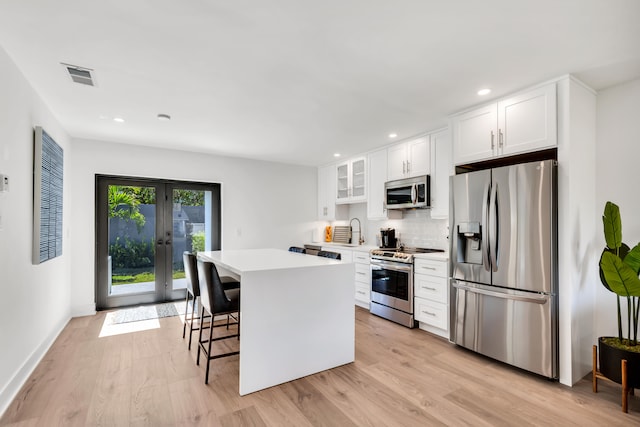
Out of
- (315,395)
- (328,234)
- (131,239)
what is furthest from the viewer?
(328,234)

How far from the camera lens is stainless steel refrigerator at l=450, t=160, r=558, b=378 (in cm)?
255

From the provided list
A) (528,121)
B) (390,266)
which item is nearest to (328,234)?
(390,266)

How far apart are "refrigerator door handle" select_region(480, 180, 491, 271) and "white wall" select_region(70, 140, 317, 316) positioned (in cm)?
374

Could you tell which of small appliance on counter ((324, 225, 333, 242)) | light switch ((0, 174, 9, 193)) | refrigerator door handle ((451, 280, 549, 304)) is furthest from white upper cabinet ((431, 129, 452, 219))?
light switch ((0, 174, 9, 193))

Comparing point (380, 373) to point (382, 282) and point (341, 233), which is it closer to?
point (382, 282)

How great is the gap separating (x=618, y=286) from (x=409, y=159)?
8.57ft

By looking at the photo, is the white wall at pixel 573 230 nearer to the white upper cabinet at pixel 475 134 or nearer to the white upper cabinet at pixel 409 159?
the white upper cabinet at pixel 475 134

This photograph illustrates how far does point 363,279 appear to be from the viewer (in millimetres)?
4715

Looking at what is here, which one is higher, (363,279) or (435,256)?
(435,256)

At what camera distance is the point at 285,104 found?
313 cm

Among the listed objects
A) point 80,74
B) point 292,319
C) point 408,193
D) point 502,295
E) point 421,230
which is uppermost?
point 80,74

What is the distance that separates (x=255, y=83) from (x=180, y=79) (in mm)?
607

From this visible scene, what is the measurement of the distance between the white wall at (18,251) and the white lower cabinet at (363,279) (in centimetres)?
364

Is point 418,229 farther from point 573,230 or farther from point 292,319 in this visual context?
point 292,319
